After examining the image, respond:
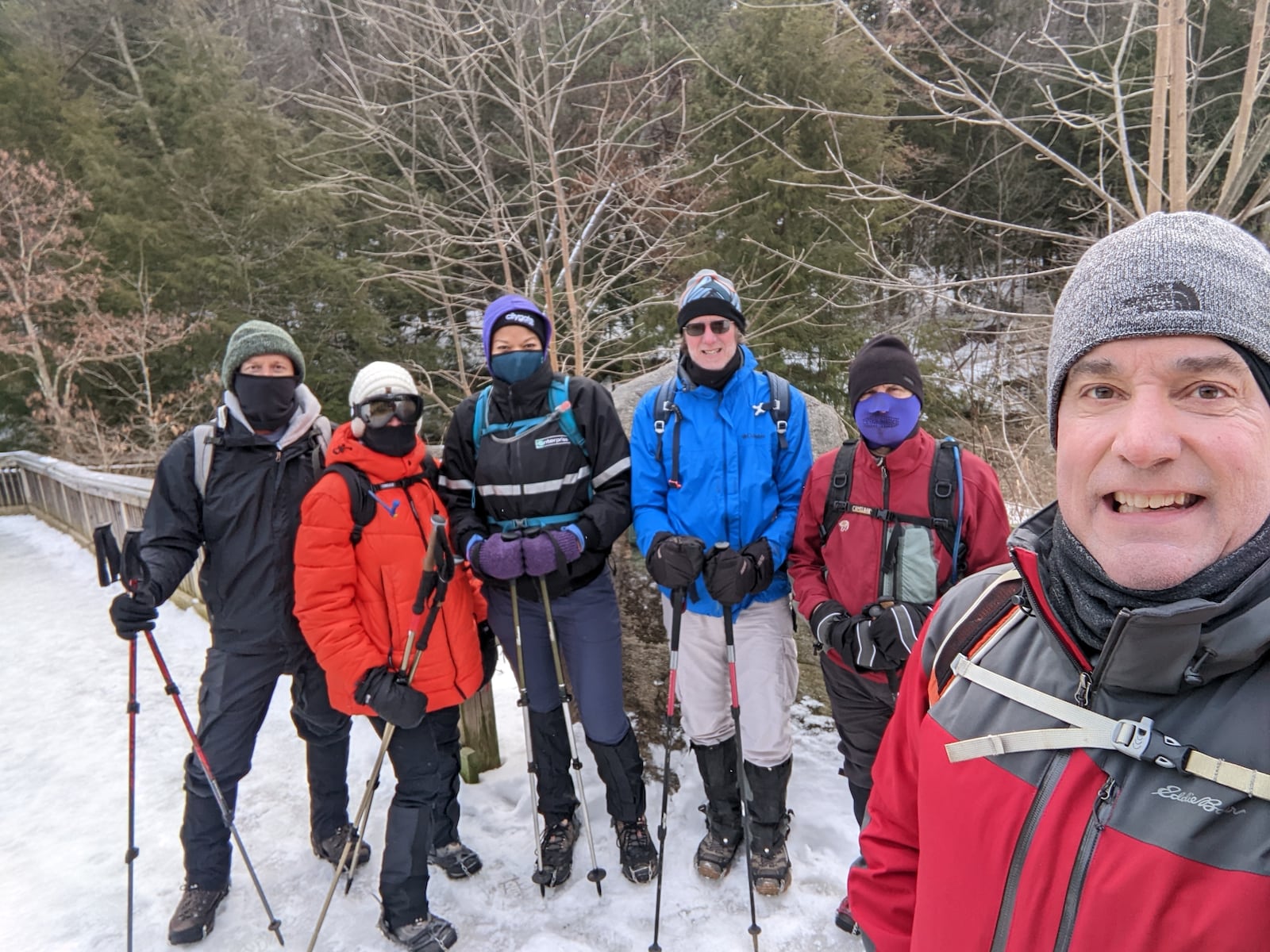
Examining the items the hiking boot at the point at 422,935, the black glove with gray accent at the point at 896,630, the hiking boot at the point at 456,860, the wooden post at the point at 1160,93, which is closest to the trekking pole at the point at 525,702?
the hiking boot at the point at 456,860

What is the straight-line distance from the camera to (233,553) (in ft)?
9.87

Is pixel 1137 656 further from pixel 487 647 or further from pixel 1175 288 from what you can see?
pixel 487 647

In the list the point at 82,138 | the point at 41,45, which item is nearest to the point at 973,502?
the point at 82,138

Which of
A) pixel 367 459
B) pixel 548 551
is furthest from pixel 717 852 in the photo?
pixel 367 459

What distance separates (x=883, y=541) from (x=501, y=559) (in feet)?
5.07

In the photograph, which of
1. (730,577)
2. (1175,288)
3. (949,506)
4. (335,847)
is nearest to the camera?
(1175,288)

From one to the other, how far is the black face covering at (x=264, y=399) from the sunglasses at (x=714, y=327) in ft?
6.01

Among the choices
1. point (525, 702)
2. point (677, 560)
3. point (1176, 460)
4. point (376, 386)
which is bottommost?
point (525, 702)

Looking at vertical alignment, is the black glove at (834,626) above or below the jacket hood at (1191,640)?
below

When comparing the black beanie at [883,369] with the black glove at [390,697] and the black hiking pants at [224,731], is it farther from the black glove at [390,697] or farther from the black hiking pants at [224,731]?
the black hiking pants at [224,731]

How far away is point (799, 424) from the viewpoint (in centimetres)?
313

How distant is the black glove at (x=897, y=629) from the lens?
245cm

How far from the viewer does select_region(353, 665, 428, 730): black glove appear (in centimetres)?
272

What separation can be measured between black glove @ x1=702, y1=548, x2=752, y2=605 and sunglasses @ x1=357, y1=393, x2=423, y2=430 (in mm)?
1389
